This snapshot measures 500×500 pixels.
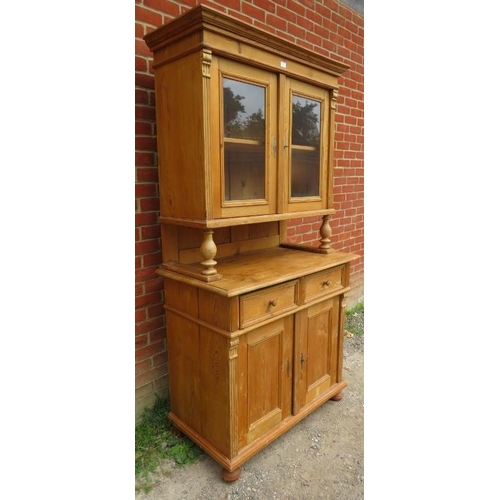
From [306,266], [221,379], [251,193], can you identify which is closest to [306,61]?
[251,193]

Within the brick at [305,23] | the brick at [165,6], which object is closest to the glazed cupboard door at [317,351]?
the brick at [165,6]

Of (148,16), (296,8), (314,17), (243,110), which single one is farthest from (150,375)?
(314,17)

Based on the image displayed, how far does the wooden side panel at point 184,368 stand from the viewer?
193 cm

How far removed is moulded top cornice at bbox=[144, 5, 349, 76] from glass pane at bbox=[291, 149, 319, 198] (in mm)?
496

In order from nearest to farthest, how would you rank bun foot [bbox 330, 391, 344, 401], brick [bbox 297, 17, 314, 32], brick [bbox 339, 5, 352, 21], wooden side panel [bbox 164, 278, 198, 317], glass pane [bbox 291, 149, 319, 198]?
wooden side panel [bbox 164, 278, 198, 317] → glass pane [bbox 291, 149, 319, 198] → bun foot [bbox 330, 391, 344, 401] → brick [bbox 297, 17, 314, 32] → brick [bbox 339, 5, 352, 21]

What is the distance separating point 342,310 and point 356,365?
0.81 m

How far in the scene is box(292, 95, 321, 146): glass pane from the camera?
204cm

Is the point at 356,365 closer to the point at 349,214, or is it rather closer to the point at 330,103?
the point at 349,214

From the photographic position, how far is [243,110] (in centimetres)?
178

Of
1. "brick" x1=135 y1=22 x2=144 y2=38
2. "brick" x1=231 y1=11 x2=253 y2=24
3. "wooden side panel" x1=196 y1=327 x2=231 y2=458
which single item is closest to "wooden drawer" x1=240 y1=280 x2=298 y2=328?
"wooden side panel" x1=196 y1=327 x2=231 y2=458

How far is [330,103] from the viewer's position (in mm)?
2258

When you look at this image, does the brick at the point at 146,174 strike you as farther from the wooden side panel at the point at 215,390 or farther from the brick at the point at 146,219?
the wooden side panel at the point at 215,390

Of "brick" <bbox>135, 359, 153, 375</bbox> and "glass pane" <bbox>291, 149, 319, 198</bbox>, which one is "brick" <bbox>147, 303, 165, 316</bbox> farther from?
"glass pane" <bbox>291, 149, 319, 198</bbox>

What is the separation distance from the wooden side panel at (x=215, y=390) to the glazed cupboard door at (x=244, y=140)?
2.08ft
